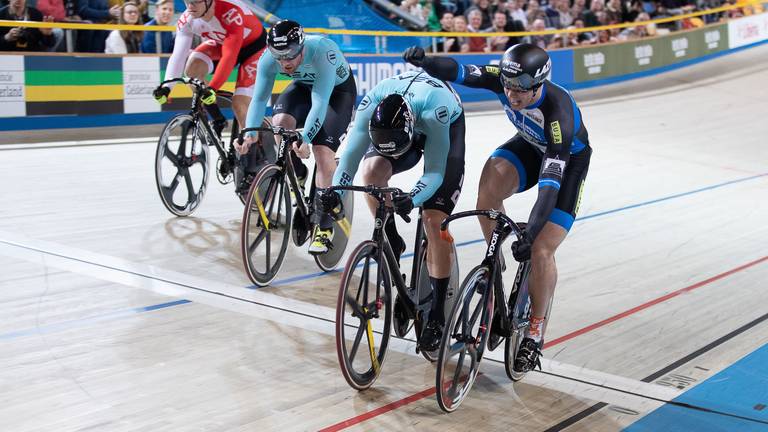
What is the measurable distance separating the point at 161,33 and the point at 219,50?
3651 millimetres

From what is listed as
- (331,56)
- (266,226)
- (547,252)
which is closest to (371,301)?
(547,252)

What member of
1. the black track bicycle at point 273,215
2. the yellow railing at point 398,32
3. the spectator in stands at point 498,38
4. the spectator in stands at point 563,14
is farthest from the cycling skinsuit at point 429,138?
the spectator in stands at point 563,14

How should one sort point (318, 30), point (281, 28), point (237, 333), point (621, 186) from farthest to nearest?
point (318, 30)
point (621, 186)
point (281, 28)
point (237, 333)

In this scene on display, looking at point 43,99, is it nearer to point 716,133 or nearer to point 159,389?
point 159,389

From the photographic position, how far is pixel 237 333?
4125mm

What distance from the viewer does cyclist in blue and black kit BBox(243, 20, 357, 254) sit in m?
4.81

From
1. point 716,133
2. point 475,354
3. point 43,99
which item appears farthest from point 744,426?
point 716,133

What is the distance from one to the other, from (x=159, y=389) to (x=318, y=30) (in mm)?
8493

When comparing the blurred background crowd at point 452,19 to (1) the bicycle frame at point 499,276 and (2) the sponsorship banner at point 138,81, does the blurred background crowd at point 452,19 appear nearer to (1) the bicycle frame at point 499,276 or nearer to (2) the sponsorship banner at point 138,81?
(2) the sponsorship banner at point 138,81

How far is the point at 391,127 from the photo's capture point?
3338mm

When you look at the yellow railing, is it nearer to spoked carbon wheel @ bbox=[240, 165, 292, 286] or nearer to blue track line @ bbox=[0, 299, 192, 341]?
spoked carbon wheel @ bbox=[240, 165, 292, 286]

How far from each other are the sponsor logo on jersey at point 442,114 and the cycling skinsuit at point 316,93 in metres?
1.27

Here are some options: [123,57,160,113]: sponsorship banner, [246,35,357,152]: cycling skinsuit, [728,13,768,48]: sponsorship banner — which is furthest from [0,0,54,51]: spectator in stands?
[728,13,768,48]: sponsorship banner

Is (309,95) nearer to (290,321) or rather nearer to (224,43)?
(224,43)
